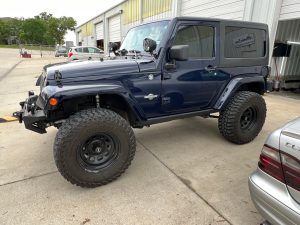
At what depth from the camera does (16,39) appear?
8788 cm

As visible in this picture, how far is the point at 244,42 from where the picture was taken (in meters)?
3.71

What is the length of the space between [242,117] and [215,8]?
737 cm

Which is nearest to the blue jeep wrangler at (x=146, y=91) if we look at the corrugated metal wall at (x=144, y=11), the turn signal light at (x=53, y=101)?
the turn signal light at (x=53, y=101)

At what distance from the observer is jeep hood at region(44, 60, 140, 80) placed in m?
2.56

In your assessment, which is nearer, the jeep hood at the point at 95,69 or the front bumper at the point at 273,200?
the front bumper at the point at 273,200

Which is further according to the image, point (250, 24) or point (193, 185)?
point (250, 24)

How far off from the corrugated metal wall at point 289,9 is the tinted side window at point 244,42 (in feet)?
13.7

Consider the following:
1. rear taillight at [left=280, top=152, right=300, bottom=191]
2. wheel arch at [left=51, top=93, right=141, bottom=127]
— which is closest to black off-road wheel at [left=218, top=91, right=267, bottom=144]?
wheel arch at [left=51, top=93, right=141, bottom=127]

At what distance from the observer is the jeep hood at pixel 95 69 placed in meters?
2.56

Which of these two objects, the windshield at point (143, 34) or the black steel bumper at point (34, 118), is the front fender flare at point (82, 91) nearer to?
the black steel bumper at point (34, 118)

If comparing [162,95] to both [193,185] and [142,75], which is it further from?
[193,185]

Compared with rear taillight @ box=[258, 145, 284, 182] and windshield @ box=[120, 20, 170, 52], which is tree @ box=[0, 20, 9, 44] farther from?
rear taillight @ box=[258, 145, 284, 182]

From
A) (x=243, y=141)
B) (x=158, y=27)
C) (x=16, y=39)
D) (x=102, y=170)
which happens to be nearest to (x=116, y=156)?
(x=102, y=170)

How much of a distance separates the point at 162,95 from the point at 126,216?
1494mm
